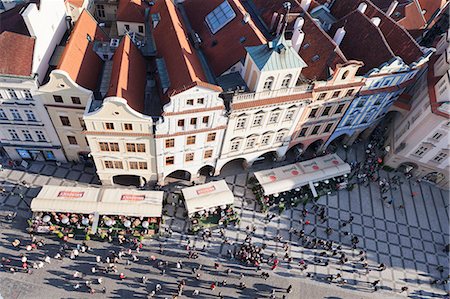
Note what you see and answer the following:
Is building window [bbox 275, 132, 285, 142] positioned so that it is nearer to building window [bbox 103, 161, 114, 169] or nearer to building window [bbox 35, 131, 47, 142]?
building window [bbox 103, 161, 114, 169]

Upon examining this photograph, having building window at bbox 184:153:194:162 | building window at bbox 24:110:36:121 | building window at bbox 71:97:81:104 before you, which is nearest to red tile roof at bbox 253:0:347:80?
building window at bbox 184:153:194:162

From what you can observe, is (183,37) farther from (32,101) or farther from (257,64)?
(32,101)

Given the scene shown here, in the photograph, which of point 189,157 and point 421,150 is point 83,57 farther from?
point 421,150

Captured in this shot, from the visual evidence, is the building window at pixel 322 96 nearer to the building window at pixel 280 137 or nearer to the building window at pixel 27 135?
the building window at pixel 280 137

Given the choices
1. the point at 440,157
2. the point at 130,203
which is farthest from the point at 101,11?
the point at 440,157

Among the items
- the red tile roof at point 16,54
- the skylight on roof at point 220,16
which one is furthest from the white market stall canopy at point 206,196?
the red tile roof at point 16,54

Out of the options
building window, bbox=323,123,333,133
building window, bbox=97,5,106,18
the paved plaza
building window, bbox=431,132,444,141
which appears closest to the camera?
the paved plaza

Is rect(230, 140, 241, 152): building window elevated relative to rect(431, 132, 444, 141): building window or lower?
lower
